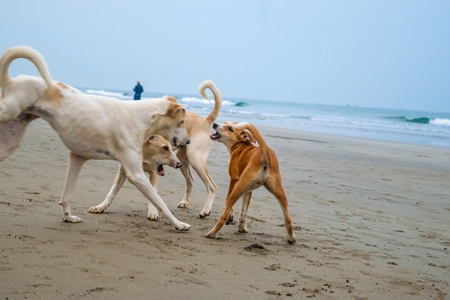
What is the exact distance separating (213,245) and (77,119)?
1745mm

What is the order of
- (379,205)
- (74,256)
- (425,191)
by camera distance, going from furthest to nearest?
(425,191)
(379,205)
(74,256)

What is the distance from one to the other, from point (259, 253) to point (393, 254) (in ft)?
4.48

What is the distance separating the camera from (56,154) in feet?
32.9

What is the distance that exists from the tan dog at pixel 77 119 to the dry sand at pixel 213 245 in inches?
22.5

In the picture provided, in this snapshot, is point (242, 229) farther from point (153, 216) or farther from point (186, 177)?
point (186, 177)

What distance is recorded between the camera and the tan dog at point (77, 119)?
4.94 m

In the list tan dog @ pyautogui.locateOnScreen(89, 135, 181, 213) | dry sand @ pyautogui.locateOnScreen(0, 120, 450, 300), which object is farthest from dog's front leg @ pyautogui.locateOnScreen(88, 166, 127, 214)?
dry sand @ pyautogui.locateOnScreen(0, 120, 450, 300)

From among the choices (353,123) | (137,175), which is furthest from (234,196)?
(353,123)

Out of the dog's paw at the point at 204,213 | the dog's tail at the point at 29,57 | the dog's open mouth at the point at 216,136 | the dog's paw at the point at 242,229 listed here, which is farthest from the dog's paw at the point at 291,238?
the dog's tail at the point at 29,57

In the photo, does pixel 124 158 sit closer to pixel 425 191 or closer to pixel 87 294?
pixel 87 294

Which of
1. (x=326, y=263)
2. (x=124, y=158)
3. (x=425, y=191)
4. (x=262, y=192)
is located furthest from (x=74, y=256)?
(x=425, y=191)

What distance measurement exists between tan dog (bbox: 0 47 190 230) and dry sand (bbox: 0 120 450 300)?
57cm

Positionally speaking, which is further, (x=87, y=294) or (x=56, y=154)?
(x=56, y=154)

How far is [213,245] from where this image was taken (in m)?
5.20
